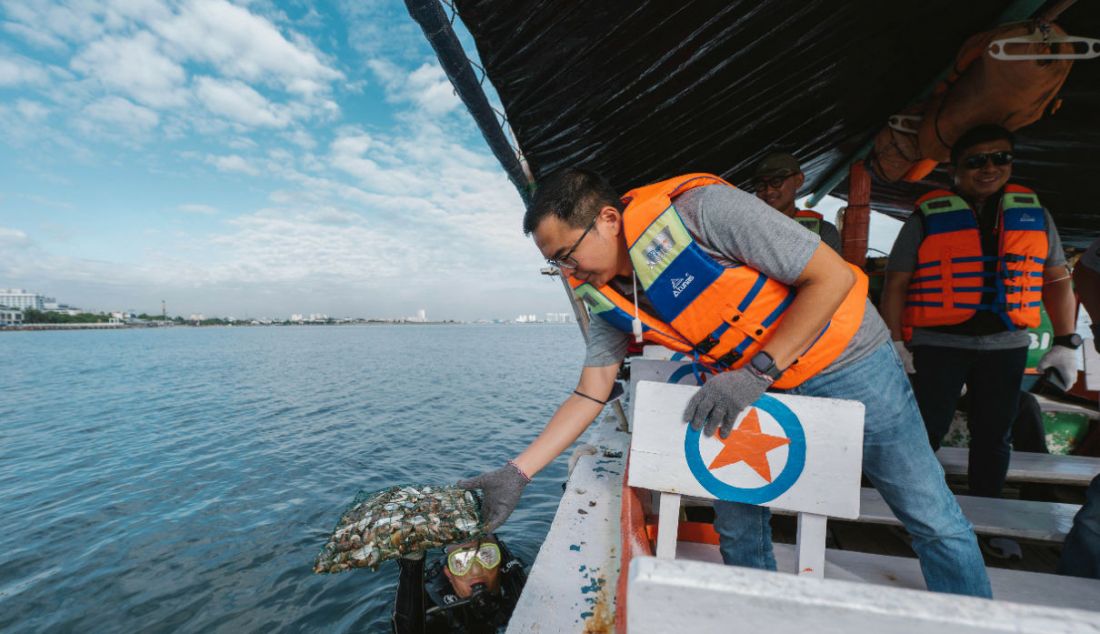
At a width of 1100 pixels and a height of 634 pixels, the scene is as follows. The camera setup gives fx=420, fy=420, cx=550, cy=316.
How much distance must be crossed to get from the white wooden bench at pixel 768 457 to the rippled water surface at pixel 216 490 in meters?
4.26

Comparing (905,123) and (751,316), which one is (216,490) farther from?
(905,123)

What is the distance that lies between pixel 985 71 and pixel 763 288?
119 inches

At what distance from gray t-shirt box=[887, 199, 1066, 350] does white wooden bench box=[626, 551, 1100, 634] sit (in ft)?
8.83

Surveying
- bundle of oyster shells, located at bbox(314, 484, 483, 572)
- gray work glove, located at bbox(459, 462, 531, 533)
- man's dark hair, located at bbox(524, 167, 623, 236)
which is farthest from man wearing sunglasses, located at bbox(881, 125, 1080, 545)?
bundle of oyster shells, located at bbox(314, 484, 483, 572)

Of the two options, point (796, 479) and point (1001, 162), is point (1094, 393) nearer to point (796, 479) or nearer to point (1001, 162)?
point (1001, 162)

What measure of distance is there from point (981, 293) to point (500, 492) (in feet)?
10.3

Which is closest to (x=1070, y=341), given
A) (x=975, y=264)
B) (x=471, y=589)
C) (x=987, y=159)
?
(x=975, y=264)

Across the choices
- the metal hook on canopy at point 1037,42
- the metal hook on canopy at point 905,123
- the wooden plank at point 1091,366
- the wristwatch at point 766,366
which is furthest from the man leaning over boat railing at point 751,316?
the metal hook on canopy at point 905,123

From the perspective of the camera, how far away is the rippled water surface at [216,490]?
4844 mm

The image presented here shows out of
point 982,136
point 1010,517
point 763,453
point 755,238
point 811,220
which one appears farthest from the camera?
point 811,220

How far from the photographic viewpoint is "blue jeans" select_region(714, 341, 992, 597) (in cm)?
155

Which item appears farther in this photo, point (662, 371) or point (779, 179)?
point (779, 179)

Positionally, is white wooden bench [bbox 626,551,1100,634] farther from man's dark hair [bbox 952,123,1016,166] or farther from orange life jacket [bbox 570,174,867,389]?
man's dark hair [bbox 952,123,1016,166]

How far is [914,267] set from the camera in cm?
294
